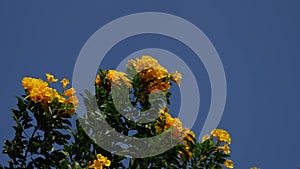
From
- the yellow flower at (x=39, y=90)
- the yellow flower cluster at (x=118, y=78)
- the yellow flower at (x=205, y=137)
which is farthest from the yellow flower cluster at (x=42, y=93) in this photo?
the yellow flower at (x=205, y=137)

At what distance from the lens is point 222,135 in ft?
17.7

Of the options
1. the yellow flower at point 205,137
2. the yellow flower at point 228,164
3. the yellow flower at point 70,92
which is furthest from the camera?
the yellow flower at point 70,92

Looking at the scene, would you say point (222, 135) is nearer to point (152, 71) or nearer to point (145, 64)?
point (152, 71)

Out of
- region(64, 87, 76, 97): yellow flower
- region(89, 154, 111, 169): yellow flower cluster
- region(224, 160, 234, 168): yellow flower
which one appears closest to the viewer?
region(89, 154, 111, 169): yellow flower cluster

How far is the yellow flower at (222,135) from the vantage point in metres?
5.38

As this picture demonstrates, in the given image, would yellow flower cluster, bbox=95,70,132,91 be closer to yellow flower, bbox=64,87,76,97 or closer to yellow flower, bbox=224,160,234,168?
yellow flower, bbox=64,87,76,97

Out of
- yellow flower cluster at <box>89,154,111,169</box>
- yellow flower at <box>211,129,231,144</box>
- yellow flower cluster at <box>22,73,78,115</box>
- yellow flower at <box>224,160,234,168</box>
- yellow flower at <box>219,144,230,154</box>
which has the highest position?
yellow flower cluster at <box>22,73,78,115</box>

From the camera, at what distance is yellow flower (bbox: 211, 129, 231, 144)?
17.6ft

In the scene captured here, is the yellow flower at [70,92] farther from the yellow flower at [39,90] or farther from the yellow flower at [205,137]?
the yellow flower at [205,137]

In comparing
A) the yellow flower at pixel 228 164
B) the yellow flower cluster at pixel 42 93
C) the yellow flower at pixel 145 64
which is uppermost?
the yellow flower at pixel 145 64

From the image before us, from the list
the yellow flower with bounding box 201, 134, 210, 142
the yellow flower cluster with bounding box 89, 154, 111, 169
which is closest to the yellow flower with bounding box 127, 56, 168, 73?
the yellow flower with bounding box 201, 134, 210, 142

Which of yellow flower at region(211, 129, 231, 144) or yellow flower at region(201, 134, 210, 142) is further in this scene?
yellow flower at region(201, 134, 210, 142)

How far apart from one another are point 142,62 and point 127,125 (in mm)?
910

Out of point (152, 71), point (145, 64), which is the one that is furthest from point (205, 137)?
point (145, 64)
